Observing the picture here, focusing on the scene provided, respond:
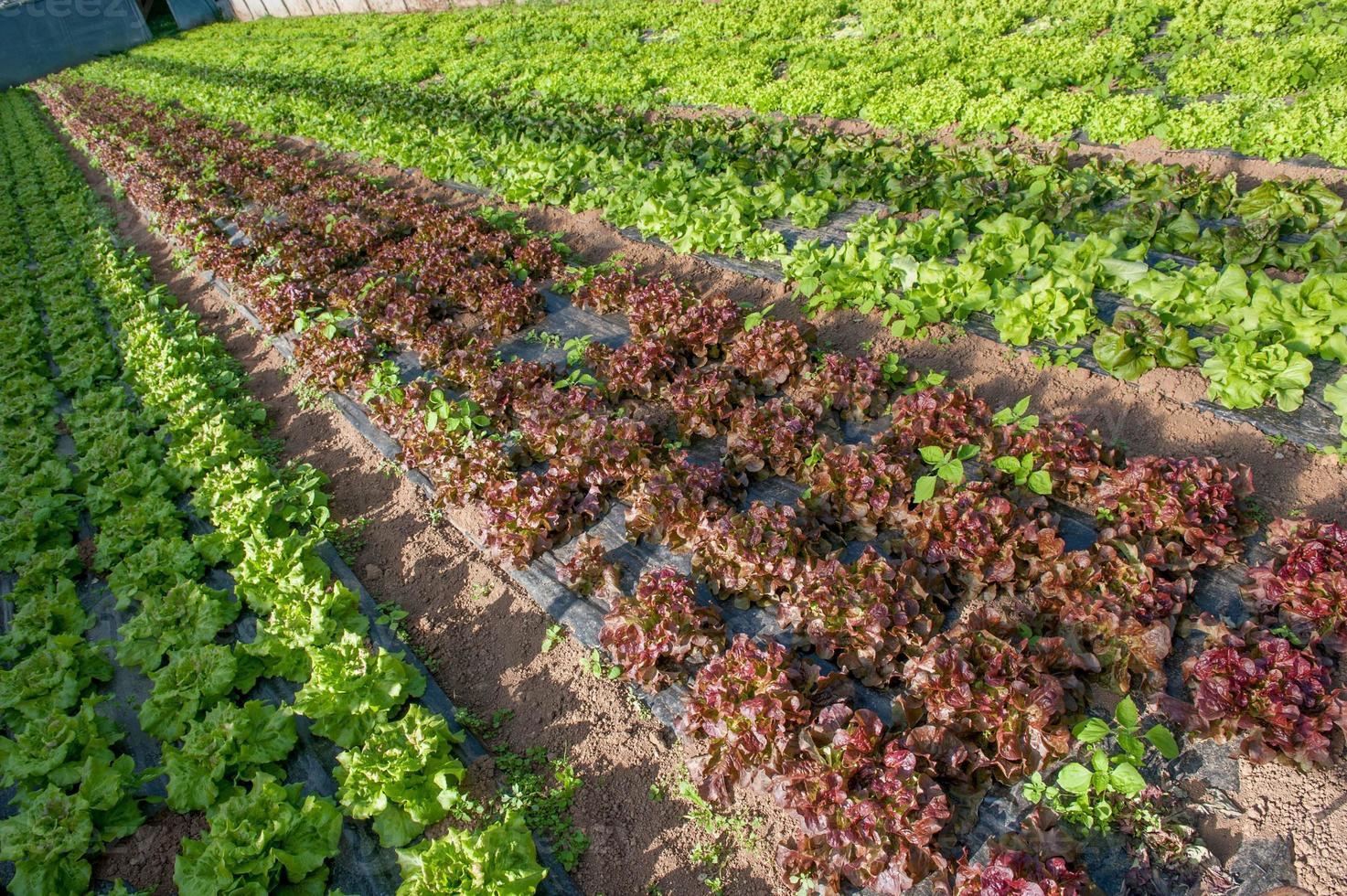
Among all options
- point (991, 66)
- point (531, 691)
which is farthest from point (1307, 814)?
point (991, 66)

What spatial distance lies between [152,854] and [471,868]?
251 centimetres

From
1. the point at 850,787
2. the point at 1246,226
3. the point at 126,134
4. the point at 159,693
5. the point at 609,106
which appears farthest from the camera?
the point at 126,134

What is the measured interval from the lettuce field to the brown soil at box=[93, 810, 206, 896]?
29 mm

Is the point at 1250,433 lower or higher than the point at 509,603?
higher

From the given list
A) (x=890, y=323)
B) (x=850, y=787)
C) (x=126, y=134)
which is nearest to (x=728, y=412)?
(x=890, y=323)

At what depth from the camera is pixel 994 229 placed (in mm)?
7605

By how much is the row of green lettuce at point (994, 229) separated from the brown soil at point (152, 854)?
7142 millimetres

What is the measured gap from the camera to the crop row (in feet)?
12.7

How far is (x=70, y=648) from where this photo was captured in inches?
228

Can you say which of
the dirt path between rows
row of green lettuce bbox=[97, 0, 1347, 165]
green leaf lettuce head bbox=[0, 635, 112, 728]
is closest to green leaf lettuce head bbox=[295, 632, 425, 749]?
the dirt path between rows

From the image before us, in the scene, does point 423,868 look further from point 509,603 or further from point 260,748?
point 509,603

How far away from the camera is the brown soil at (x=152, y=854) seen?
14.8 ft

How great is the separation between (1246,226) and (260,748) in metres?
9.81

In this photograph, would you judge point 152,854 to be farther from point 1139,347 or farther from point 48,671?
point 1139,347
